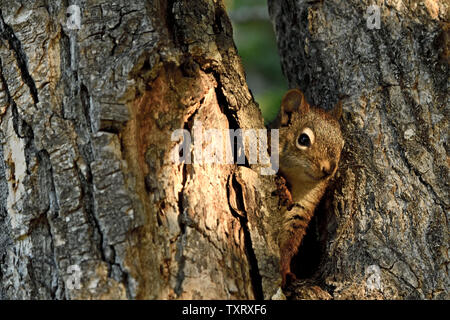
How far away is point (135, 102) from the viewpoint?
1.63 metres

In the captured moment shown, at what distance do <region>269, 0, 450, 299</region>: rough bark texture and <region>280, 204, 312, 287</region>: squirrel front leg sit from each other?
3.3 inches

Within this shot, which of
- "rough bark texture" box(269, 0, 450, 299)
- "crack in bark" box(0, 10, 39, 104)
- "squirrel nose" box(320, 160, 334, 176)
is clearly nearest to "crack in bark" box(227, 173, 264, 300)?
"rough bark texture" box(269, 0, 450, 299)

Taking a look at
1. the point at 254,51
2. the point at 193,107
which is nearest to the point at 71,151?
the point at 193,107

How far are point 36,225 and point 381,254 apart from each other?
1.23 metres

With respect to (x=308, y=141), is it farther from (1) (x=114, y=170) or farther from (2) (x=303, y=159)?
(1) (x=114, y=170)

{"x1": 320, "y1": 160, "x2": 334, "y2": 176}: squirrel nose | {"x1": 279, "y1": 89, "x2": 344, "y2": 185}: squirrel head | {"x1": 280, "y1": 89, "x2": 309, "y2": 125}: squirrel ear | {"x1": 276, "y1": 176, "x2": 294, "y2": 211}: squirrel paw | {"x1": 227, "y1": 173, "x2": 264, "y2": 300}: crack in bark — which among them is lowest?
{"x1": 227, "y1": 173, "x2": 264, "y2": 300}: crack in bark

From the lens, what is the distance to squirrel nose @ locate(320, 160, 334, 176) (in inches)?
89.3

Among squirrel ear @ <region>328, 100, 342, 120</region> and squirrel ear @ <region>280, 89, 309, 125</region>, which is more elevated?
squirrel ear @ <region>280, 89, 309, 125</region>

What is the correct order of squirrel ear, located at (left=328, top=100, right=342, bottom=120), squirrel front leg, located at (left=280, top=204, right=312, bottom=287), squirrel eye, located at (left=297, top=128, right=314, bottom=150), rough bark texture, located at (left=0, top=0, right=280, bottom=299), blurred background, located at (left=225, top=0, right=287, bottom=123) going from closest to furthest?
rough bark texture, located at (left=0, top=0, right=280, bottom=299) → squirrel front leg, located at (left=280, top=204, right=312, bottom=287) → squirrel ear, located at (left=328, top=100, right=342, bottom=120) → squirrel eye, located at (left=297, top=128, right=314, bottom=150) → blurred background, located at (left=225, top=0, right=287, bottom=123)

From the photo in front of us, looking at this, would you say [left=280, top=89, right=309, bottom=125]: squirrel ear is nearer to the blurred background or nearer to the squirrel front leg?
the squirrel front leg

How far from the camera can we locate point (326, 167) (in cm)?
228
